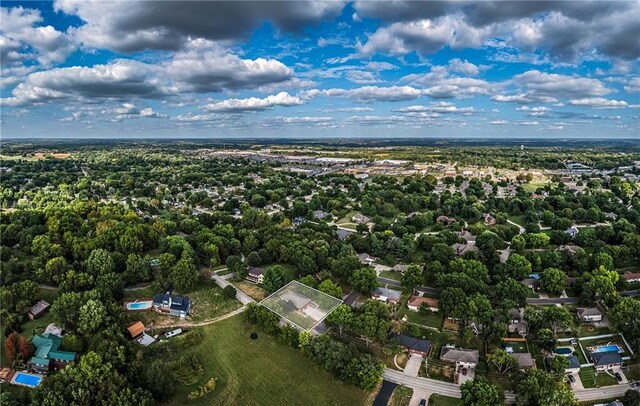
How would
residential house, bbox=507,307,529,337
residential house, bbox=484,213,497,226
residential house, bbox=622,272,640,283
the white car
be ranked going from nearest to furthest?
1. residential house, bbox=507,307,529,337
2. the white car
3. residential house, bbox=622,272,640,283
4. residential house, bbox=484,213,497,226

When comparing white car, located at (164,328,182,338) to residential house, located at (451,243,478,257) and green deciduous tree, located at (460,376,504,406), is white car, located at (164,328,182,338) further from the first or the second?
residential house, located at (451,243,478,257)

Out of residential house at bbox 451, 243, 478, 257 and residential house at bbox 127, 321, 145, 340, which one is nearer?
residential house at bbox 127, 321, 145, 340

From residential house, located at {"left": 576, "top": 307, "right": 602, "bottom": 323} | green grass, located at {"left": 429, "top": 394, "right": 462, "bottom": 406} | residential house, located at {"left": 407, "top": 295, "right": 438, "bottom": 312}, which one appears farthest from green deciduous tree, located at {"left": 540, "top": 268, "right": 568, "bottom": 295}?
green grass, located at {"left": 429, "top": 394, "right": 462, "bottom": 406}

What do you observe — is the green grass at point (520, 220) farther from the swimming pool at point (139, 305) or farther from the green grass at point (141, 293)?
the swimming pool at point (139, 305)

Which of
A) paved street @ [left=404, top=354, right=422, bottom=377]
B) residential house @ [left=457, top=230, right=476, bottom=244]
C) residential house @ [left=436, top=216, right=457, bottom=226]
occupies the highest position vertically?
residential house @ [left=436, top=216, right=457, bottom=226]

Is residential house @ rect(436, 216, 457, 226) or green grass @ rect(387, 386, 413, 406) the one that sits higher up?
residential house @ rect(436, 216, 457, 226)

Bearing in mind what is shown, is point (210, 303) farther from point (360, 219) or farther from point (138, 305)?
point (360, 219)

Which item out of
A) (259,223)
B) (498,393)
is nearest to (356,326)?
(498,393)

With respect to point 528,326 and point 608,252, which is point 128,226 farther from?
point 608,252
